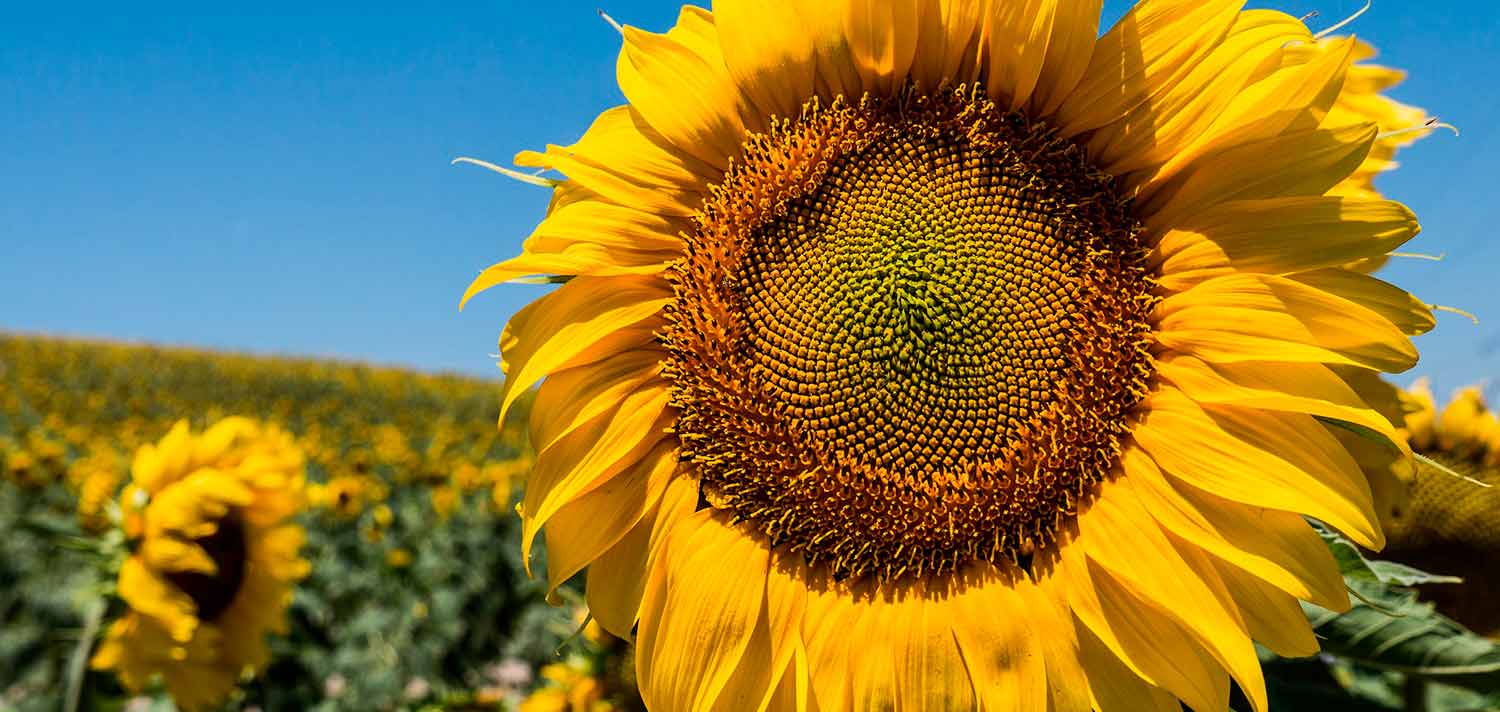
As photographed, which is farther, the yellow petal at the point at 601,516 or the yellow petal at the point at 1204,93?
the yellow petal at the point at 601,516

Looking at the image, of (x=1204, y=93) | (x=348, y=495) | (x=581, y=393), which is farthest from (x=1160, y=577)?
(x=348, y=495)

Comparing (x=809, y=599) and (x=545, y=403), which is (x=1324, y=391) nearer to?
(x=809, y=599)

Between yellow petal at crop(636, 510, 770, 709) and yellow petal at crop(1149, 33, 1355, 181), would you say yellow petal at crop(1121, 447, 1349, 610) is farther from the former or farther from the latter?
yellow petal at crop(636, 510, 770, 709)

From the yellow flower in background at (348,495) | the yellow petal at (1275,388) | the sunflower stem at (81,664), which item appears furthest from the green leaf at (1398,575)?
the yellow flower in background at (348,495)

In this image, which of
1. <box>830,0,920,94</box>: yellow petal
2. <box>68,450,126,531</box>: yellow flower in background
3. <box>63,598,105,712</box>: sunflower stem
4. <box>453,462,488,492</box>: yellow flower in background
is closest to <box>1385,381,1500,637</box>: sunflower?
<box>830,0,920,94</box>: yellow petal

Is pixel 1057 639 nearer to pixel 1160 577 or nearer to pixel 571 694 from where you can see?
pixel 1160 577

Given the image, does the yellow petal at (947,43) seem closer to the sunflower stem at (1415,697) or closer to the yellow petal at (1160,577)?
the yellow petal at (1160,577)

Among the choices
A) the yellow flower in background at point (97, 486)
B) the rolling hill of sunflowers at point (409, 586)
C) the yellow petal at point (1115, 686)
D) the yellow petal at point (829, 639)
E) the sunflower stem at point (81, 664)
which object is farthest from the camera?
the yellow flower in background at point (97, 486)

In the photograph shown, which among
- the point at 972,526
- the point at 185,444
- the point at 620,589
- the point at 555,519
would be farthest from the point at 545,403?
the point at 185,444
